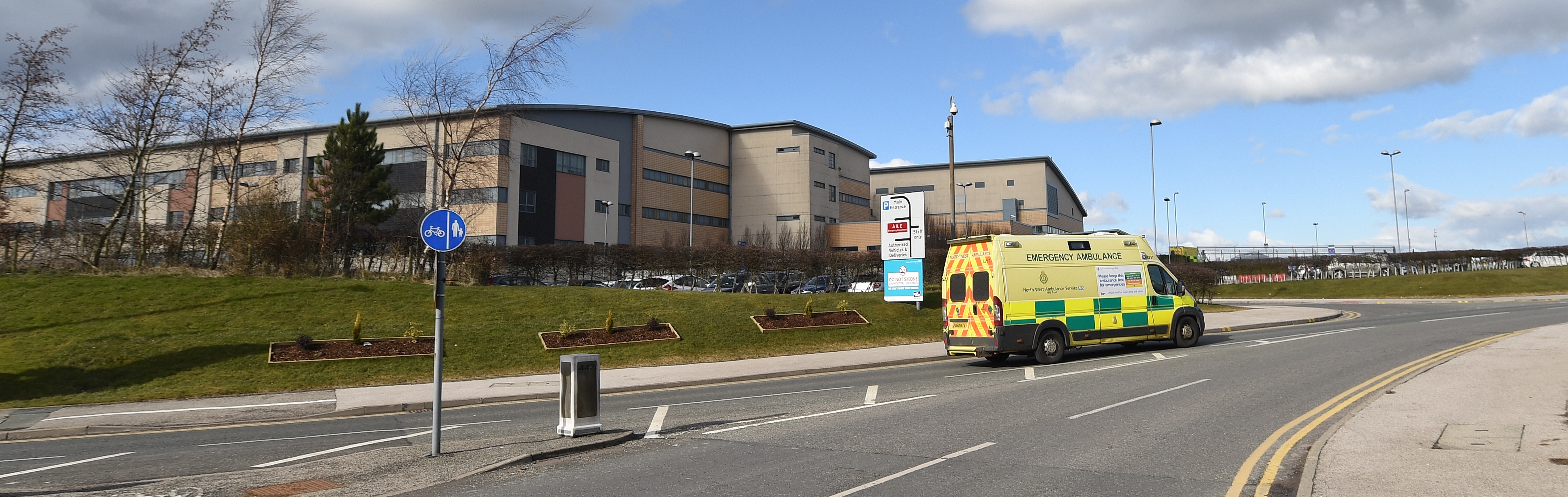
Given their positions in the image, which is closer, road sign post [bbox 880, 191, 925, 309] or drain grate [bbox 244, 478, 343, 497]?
drain grate [bbox 244, 478, 343, 497]

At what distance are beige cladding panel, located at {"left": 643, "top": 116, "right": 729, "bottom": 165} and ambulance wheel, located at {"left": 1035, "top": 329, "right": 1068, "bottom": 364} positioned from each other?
4988 centimetres

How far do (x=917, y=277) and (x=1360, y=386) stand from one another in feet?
Result: 48.2

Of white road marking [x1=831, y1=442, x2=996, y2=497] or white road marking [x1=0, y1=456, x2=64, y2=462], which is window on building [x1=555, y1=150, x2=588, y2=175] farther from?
white road marking [x1=831, y1=442, x2=996, y2=497]

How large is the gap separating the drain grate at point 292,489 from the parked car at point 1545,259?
275 feet

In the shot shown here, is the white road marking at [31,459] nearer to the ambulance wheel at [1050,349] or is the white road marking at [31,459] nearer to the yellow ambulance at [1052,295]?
the yellow ambulance at [1052,295]

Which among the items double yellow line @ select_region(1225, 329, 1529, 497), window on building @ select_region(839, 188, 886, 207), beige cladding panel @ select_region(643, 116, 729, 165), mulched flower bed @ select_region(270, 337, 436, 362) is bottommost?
double yellow line @ select_region(1225, 329, 1529, 497)

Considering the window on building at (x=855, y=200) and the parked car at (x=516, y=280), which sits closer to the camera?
the parked car at (x=516, y=280)

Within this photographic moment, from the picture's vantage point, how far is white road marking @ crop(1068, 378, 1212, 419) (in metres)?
11.0

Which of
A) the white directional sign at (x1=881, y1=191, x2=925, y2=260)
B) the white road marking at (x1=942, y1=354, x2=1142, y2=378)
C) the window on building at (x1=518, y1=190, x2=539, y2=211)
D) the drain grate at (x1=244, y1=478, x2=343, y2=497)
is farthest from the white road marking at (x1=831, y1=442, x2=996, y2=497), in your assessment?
the window on building at (x1=518, y1=190, x2=539, y2=211)

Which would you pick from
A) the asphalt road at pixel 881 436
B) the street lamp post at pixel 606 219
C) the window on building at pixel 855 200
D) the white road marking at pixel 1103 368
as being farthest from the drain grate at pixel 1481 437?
→ the window on building at pixel 855 200

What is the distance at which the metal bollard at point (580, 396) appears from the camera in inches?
388

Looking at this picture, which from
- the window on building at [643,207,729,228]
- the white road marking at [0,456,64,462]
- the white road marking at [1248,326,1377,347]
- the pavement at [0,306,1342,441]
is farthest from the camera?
the window on building at [643,207,729,228]

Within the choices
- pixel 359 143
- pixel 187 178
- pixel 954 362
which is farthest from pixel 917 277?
pixel 359 143

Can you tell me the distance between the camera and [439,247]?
9031 mm
